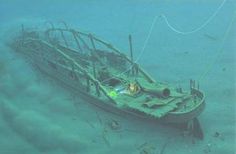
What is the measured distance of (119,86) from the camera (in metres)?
12.4

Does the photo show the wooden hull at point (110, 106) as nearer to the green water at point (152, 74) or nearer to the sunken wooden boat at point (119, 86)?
the sunken wooden boat at point (119, 86)

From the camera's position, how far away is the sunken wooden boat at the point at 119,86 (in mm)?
10242

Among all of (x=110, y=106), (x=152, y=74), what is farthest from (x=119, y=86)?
(x=152, y=74)

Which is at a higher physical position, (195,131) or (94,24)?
(94,24)

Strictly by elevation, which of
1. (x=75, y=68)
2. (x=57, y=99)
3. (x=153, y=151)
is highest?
(x=75, y=68)

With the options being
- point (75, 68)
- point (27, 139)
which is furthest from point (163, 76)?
point (27, 139)

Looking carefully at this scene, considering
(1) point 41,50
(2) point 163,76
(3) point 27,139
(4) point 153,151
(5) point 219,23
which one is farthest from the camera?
(5) point 219,23

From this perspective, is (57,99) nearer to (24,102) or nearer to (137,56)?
(24,102)

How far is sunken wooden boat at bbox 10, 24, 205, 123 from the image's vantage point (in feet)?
33.6

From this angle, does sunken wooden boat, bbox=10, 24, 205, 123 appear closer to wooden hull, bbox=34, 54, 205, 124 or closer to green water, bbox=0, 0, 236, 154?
wooden hull, bbox=34, 54, 205, 124

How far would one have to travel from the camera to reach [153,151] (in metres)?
10.1

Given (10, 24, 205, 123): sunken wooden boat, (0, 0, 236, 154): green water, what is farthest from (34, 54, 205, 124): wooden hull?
(0, 0, 236, 154): green water

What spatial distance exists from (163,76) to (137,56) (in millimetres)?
2868

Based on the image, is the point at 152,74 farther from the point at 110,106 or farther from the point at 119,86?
the point at 110,106
